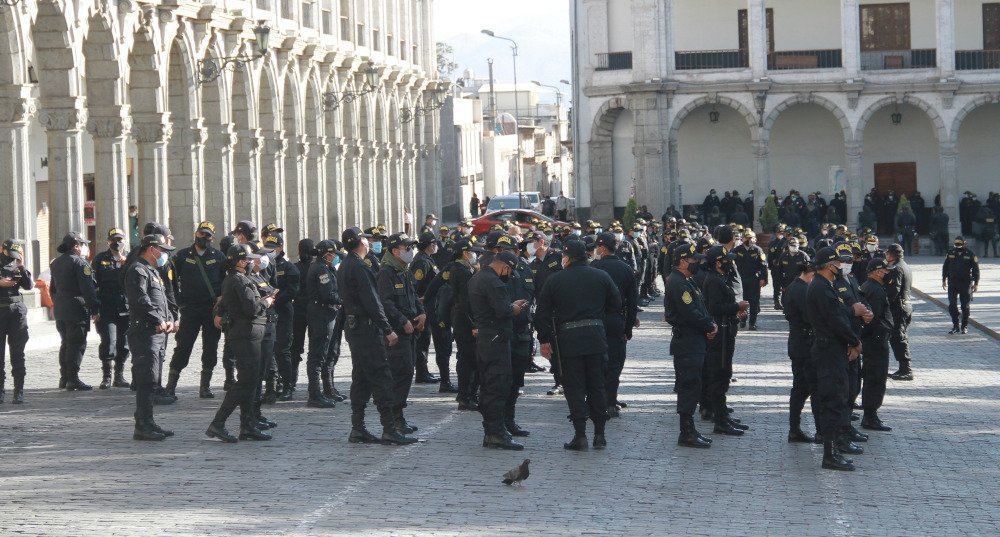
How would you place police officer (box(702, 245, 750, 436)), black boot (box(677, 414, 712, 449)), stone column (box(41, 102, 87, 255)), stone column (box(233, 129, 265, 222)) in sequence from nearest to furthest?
1. black boot (box(677, 414, 712, 449))
2. police officer (box(702, 245, 750, 436))
3. stone column (box(41, 102, 87, 255))
4. stone column (box(233, 129, 265, 222))

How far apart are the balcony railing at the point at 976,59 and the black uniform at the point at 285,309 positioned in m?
38.4

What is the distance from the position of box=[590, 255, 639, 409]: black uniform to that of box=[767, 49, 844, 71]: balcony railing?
37.2m

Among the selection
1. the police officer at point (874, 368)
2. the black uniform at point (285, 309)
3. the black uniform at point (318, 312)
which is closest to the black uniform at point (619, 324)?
the police officer at point (874, 368)

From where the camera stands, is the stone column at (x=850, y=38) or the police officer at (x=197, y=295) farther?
the stone column at (x=850, y=38)

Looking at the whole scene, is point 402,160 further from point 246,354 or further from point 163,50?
point 246,354

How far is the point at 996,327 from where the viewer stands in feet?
80.7

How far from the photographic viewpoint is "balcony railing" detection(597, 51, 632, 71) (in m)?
51.2

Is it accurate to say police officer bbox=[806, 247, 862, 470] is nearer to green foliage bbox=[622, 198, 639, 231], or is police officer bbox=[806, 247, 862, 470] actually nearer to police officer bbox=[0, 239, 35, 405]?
police officer bbox=[0, 239, 35, 405]

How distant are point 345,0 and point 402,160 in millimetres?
8458

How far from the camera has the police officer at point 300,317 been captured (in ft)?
53.0

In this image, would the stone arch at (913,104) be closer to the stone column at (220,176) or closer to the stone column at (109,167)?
the stone column at (220,176)

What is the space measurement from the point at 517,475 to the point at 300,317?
5660 mm

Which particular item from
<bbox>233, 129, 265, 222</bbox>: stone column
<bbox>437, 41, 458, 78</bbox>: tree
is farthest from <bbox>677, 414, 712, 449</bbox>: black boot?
<bbox>437, 41, 458, 78</bbox>: tree

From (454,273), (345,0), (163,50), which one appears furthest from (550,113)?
(454,273)
